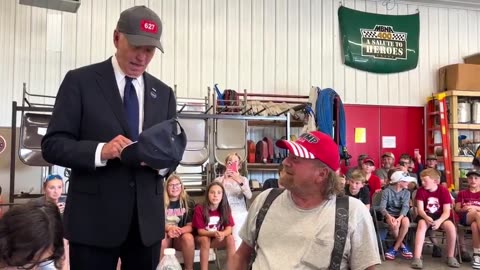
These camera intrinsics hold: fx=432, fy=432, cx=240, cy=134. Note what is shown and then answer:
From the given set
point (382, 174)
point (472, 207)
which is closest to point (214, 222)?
point (472, 207)

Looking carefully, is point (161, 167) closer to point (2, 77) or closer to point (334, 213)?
point (334, 213)

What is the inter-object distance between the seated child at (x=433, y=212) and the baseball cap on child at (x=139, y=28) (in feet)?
13.9

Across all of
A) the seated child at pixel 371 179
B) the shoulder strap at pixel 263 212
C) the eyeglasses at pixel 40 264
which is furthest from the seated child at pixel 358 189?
the eyeglasses at pixel 40 264

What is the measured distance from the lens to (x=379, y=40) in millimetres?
7816

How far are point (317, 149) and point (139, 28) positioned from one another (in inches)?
30.6

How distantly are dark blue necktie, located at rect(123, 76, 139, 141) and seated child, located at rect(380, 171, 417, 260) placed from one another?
4246 mm

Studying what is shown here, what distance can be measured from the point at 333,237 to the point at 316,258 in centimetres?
10

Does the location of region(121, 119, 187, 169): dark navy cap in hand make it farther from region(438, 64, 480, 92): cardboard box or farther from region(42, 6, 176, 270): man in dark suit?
region(438, 64, 480, 92): cardboard box

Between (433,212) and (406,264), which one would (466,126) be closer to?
(433,212)

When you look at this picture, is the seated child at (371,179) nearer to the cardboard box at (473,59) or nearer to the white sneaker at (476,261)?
the white sneaker at (476,261)

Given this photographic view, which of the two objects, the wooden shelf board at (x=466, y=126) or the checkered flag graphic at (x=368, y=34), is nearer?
the wooden shelf board at (x=466, y=126)

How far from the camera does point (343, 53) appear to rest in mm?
7664

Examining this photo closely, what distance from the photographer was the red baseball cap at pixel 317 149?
1.63 m

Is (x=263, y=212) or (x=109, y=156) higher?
(x=109, y=156)
